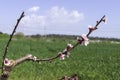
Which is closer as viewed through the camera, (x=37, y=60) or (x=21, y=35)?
(x=37, y=60)

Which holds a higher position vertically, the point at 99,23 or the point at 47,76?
the point at 99,23

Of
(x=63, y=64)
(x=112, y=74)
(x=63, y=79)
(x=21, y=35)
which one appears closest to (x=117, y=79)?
(x=112, y=74)

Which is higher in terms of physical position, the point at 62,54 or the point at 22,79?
the point at 62,54

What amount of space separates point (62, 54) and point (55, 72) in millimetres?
19465

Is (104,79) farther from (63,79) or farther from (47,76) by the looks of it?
(63,79)

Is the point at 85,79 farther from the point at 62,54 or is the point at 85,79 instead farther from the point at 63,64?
the point at 62,54

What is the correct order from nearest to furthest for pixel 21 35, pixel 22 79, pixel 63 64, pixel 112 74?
pixel 22 79, pixel 112 74, pixel 63 64, pixel 21 35

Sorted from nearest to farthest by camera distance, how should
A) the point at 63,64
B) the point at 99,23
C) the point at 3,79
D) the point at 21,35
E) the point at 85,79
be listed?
the point at 3,79
the point at 99,23
the point at 85,79
the point at 63,64
the point at 21,35

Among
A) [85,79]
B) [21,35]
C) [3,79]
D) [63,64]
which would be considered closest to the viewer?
[3,79]

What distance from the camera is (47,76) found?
2011 cm

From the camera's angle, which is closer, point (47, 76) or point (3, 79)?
point (3, 79)

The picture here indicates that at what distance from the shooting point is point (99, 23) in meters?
2.38

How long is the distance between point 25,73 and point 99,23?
17962mm

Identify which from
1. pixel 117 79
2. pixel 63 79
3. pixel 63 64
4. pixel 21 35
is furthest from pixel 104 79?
pixel 21 35
